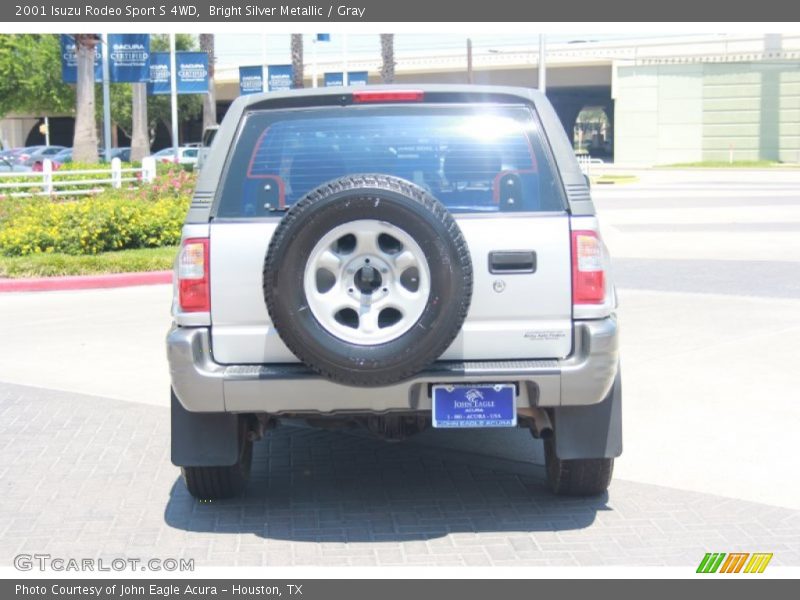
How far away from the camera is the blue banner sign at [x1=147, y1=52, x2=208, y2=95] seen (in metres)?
35.7

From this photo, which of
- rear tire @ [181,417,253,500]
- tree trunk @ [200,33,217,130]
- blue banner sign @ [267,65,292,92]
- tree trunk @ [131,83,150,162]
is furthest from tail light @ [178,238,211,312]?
blue banner sign @ [267,65,292,92]

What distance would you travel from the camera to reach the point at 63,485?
611 centimetres

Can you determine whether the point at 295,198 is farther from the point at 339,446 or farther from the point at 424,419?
the point at 339,446

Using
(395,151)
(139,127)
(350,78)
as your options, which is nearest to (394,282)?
(395,151)

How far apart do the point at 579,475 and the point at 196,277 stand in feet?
6.76

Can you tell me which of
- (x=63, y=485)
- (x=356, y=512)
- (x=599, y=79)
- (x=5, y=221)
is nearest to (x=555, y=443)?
(x=356, y=512)

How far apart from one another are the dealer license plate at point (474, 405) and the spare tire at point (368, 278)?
28cm

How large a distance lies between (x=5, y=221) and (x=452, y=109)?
12769mm

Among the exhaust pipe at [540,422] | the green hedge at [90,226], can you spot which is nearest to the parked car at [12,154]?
the green hedge at [90,226]

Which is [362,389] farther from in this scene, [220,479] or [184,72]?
[184,72]

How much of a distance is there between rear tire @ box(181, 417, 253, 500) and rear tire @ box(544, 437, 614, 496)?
1515 mm

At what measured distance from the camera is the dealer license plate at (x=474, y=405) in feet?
16.6

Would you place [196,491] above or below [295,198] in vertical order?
below

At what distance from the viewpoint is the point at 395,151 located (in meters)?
5.46
